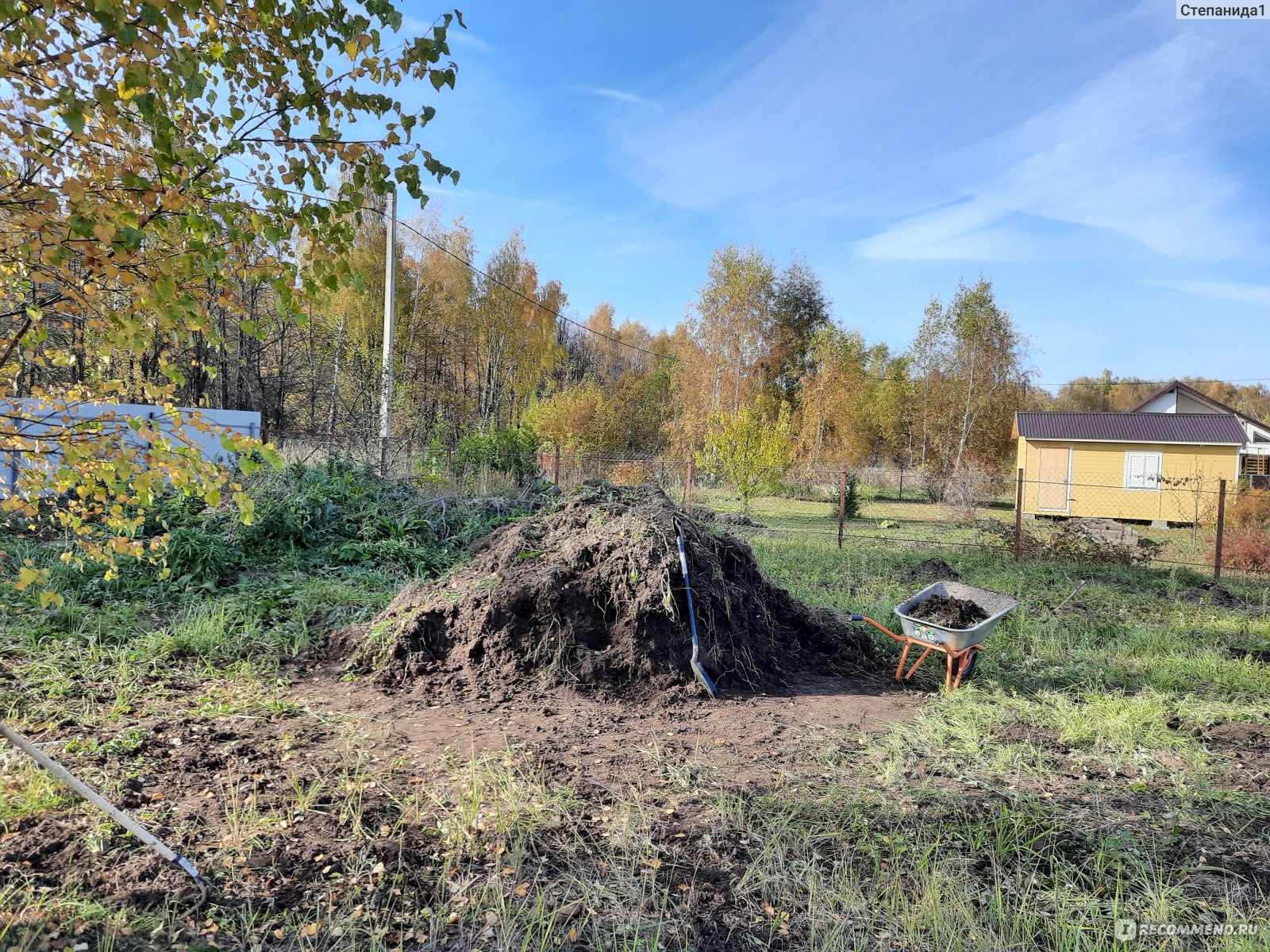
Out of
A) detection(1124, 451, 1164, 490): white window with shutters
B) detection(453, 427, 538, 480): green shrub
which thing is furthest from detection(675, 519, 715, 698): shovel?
detection(1124, 451, 1164, 490): white window with shutters

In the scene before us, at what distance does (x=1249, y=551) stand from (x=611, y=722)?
11.2 metres

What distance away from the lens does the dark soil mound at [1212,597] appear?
8.13 meters

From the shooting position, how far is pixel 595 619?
525cm

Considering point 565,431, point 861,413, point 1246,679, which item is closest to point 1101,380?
point 861,413

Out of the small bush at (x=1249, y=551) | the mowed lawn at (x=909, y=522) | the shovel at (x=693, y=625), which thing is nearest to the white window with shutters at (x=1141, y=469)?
the mowed lawn at (x=909, y=522)

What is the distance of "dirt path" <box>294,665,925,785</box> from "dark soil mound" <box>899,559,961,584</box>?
4.31 meters

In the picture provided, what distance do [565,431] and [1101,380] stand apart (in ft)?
180

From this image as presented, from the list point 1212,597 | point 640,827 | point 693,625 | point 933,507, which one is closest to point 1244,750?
point 693,625

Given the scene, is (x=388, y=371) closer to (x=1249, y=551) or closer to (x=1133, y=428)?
(x=1249, y=551)

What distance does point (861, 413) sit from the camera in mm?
32750

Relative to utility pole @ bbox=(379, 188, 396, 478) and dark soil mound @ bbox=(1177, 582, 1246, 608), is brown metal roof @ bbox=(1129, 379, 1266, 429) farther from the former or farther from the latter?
utility pole @ bbox=(379, 188, 396, 478)

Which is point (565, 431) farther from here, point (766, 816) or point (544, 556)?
point (766, 816)

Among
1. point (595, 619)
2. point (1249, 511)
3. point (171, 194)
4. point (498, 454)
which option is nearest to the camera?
point (171, 194)

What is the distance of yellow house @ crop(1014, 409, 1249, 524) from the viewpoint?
18266 mm
